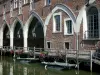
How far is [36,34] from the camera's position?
1282 inches

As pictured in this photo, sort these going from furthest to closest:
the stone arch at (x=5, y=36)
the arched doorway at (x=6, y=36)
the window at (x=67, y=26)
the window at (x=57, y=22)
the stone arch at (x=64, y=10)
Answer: the arched doorway at (x=6, y=36)
the stone arch at (x=5, y=36)
the window at (x=57, y=22)
the window at (x=67, y=26)
the stone arch at (x=64, y=10)

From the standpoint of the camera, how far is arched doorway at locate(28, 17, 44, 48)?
3175 centimetres

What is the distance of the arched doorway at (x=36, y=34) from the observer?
31.7 meters

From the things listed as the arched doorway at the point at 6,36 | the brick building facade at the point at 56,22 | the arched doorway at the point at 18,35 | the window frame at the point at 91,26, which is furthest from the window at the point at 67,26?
the arched doorway at the point at 6,36

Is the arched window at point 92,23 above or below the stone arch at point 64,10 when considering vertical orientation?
below

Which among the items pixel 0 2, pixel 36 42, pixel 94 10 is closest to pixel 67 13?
pixel 94 10

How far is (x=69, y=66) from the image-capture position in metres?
18.3

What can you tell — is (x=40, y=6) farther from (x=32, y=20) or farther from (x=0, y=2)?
(x=0, y=2)

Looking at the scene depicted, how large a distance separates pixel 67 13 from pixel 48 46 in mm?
4846

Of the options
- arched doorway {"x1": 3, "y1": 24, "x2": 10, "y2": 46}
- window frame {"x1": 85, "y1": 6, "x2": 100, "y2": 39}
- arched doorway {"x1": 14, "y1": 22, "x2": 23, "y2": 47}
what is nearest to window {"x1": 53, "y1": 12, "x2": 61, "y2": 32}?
window frame {"x1": 85, "y1": 6, "x2": 100, "y2": 39}

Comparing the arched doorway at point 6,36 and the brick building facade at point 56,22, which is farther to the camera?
the arched doorway at point 6,36

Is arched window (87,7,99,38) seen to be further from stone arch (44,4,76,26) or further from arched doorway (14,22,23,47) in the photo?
arched doorway (14,22,23,47)

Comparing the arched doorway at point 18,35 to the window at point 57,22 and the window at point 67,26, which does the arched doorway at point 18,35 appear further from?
the window at point 67,26

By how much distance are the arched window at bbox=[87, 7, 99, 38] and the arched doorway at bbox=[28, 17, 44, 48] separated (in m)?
11.7
